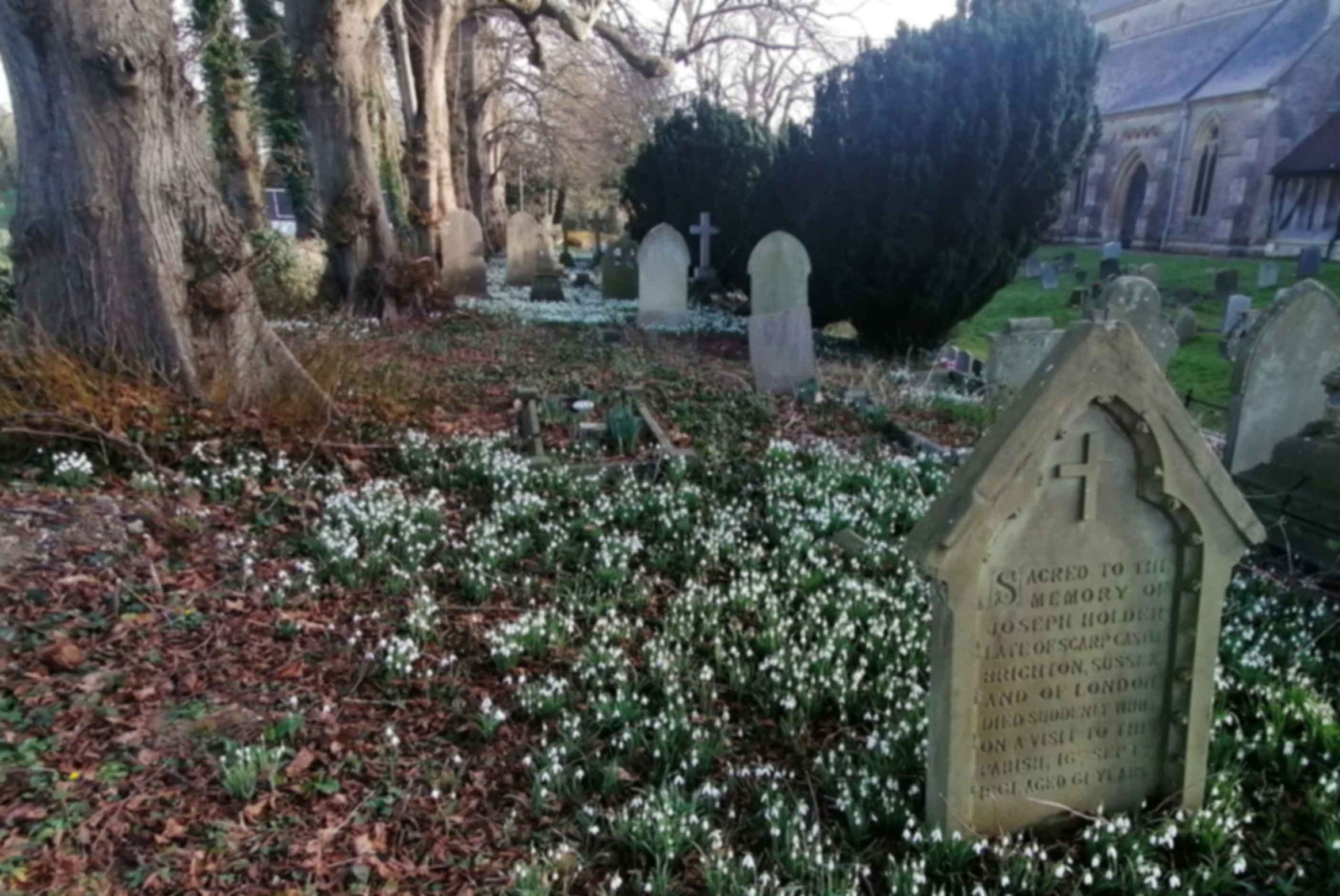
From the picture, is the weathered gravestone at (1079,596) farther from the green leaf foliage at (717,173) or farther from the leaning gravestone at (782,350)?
the green leaf foliage at (717,173)

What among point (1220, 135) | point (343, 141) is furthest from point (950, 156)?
point (1220, 135)

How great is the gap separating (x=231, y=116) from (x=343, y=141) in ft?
21.6

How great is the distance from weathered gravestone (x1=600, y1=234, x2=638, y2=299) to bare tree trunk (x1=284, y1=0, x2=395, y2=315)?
592 cm

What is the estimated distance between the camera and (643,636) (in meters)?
4.02

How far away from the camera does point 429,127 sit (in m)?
16.9

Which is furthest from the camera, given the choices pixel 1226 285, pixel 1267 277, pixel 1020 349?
pixel 1267 277

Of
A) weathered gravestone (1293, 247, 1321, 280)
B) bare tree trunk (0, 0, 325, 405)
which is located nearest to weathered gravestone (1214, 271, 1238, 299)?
weathered gravestone (1293, 247, 1321, 280)

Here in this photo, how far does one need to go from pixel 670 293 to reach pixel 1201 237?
3068 cm

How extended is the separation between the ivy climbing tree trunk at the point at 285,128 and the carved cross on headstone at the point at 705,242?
28.6 ft

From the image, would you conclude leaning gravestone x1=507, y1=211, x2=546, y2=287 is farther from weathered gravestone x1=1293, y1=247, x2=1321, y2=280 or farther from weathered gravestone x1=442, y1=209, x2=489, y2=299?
weathered gravestone x1=1293, y1=247, x2=1321, y2=280

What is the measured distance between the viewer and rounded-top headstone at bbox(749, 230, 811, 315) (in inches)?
383

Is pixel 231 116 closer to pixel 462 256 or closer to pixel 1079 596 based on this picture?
pixel 462 256

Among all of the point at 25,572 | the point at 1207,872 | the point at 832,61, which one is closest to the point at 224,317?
the point at 25,572

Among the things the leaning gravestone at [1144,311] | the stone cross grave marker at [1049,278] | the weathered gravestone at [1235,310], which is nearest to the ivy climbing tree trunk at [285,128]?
the leaning gravestone at [1144,311]
